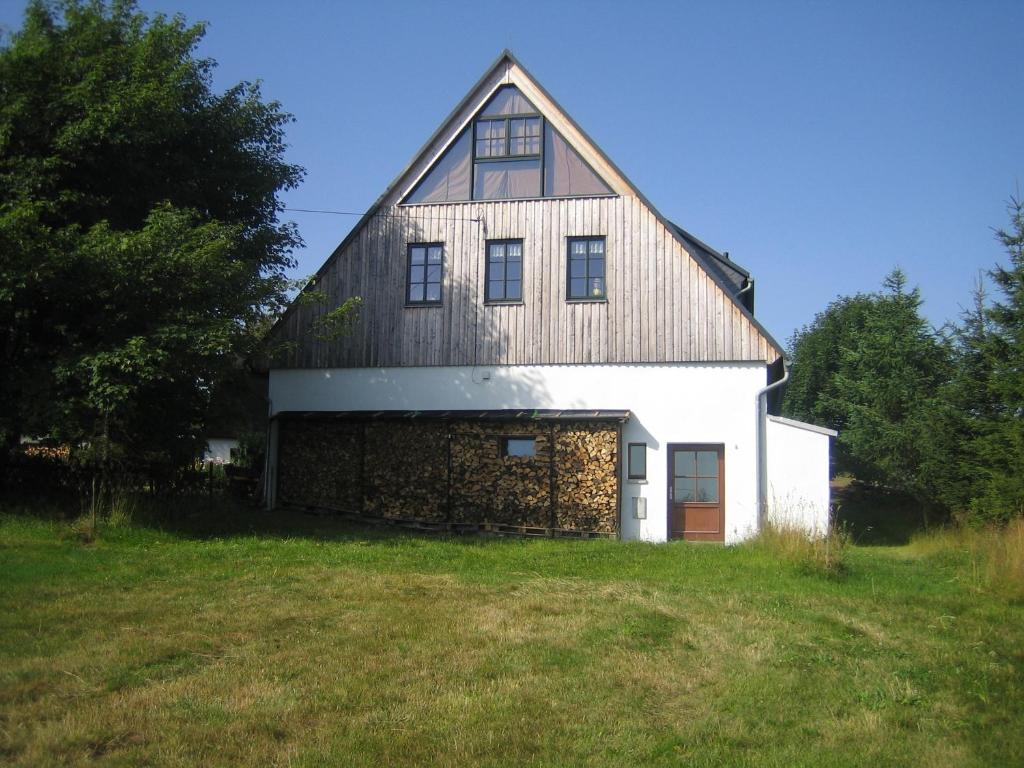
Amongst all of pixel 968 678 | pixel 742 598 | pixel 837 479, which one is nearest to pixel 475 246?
pixel 742 598

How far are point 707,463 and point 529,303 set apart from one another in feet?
15.9

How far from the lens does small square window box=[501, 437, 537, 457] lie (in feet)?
58.3

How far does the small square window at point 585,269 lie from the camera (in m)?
18.3

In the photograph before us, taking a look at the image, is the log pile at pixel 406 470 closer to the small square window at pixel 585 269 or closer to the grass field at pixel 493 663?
the small square window at pixel 585 269

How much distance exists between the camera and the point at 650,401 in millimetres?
17594

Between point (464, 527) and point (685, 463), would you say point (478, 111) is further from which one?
point (464, 527)

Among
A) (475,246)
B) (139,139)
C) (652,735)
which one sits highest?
(139,139)

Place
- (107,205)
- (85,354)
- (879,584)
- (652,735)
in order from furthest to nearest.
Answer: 1. (107,205)
2. (85,354)
3. (879,584)
4. (652,735)

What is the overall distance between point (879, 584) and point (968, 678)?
4.57 metres

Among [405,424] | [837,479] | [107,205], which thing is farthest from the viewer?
[837,479]

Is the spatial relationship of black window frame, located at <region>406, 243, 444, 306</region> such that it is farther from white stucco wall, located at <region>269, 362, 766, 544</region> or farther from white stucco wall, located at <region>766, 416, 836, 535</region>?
white stucco wall, located at <region>766, 416, 836, 535</region>

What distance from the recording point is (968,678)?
24.6ft

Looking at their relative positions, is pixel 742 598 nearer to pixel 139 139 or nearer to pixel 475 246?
pixel 475 246

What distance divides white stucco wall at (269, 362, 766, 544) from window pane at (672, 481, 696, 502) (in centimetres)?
30
